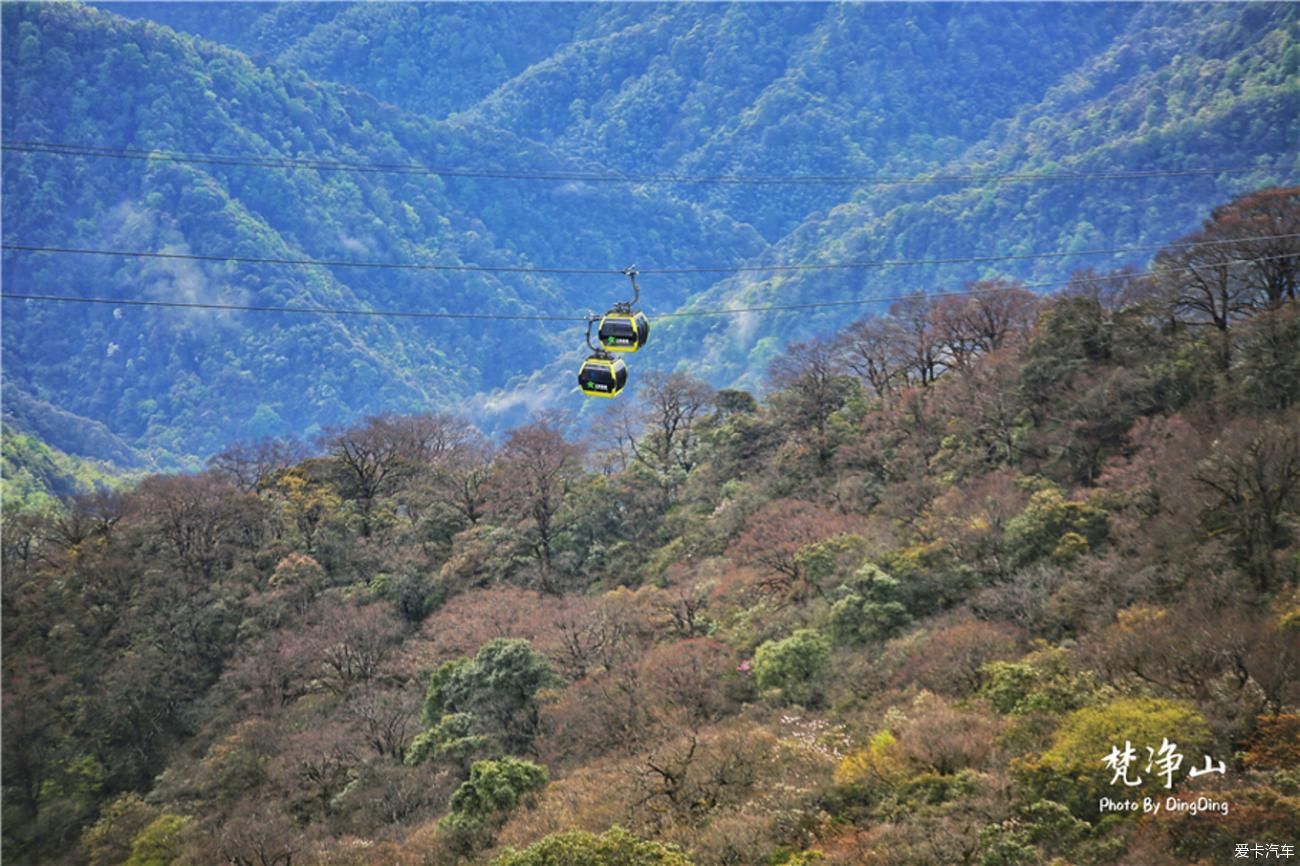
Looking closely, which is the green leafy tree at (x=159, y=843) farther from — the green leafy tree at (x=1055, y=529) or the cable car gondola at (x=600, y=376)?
the green leafy tree at (x=1055, y=529)

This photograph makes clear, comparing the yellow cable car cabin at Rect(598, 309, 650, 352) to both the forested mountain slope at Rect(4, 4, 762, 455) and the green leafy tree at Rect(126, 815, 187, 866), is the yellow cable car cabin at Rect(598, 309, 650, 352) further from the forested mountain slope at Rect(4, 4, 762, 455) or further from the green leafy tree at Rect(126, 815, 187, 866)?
the forested mountain slope at Rect(4, 4, 762, 455)

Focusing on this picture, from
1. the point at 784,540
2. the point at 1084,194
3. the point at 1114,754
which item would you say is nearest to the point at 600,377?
the point at 1114,754

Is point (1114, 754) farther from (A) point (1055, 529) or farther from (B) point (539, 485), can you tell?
(B) point (539, 485)

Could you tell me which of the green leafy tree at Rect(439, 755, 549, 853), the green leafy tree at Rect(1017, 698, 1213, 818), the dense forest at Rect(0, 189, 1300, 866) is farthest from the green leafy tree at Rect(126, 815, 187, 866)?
the green leafy tree at Rect(1017, 698, 1213, 818)

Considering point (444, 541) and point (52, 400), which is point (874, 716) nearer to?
point (444, 541)

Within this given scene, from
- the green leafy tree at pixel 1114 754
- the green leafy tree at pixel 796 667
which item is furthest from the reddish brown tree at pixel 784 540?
the green leafy tree at pixel 1114 754
